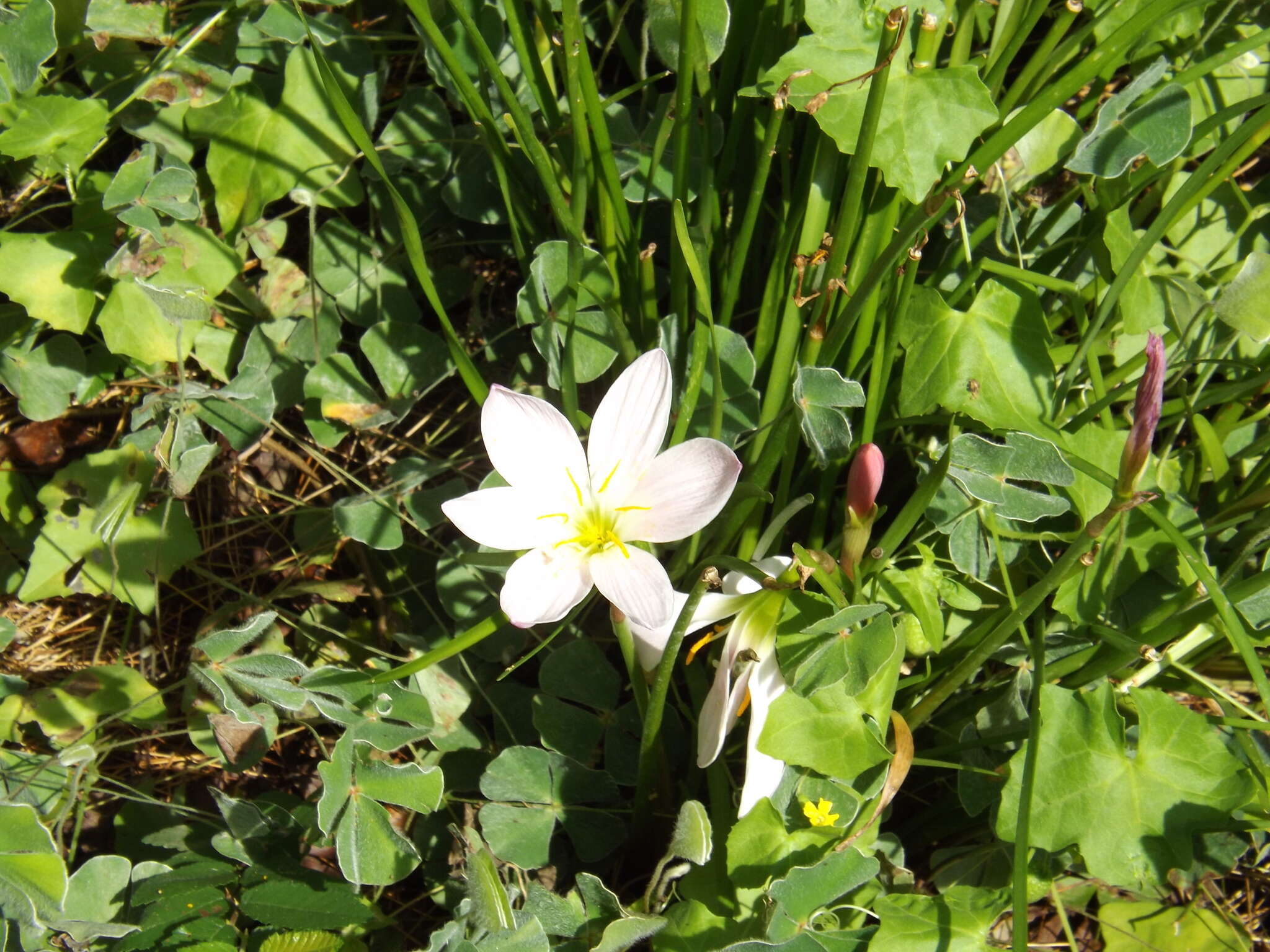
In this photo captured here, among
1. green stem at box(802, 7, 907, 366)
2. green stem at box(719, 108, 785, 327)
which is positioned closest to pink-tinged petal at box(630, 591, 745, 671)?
green stem at box(802, 7, 907, 366)

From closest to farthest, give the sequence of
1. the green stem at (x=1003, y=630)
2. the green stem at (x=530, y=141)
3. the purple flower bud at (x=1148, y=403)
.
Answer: the purple flower bud at (x=1148, y=403) → the green stem at (x=1003, y=630) → the green stem at (x=530, y=141)

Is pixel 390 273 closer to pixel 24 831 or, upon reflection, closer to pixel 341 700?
pixel 341 700

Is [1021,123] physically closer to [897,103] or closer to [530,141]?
[897,103]

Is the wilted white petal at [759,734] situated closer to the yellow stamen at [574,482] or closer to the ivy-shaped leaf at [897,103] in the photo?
the yellow stamen at [574,482]

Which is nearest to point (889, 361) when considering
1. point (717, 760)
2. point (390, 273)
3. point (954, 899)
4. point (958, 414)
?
point (958, 414)

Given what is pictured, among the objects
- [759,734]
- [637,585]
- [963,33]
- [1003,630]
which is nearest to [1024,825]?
[1003,630]

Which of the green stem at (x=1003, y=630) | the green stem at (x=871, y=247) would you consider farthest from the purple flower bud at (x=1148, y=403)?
the green stem at (x=871, y=247)

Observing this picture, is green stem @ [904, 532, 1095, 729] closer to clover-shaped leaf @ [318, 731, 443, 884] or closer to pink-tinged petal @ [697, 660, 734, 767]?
pink-tinged petal @ [697, 660, 734, 767]
